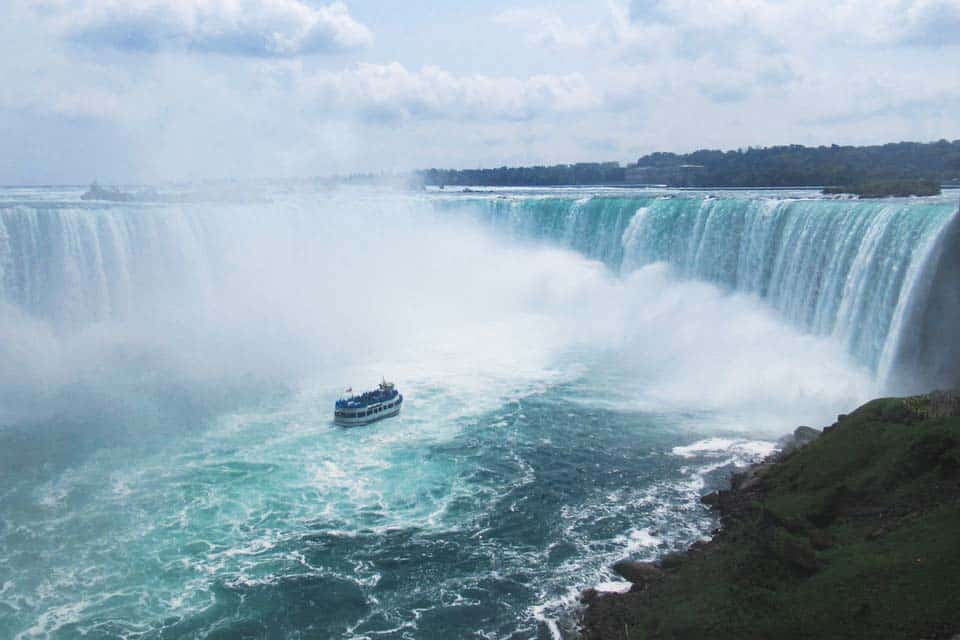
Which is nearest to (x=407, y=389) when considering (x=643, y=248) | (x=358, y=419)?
(x=358, y=419)

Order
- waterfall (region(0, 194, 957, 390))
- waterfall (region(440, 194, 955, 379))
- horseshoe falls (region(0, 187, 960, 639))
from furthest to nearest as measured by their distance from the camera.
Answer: waterfall (region(0, 194, 957, 390)) < waterfall (region(440, 194, 955, 379)) < horseshoe falls (region(0, 187, 960, 639))

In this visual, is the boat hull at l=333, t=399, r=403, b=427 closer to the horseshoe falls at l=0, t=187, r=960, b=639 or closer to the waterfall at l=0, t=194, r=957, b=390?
the horseshoe falls at l=0, t=187, r=960, b=639

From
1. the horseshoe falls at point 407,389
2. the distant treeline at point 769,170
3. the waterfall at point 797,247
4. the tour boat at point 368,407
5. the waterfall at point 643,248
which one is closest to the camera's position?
the horseshoe falls at point 407,389

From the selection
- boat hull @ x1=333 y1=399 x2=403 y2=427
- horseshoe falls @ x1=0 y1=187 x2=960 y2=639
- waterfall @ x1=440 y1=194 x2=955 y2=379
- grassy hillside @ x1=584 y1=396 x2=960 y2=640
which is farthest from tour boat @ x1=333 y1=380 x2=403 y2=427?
waterfall @ x1=440 y1=194 x2=955 y2=379

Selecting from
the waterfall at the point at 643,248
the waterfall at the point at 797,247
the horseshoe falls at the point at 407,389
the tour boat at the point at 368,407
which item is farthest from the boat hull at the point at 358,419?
the waterfall at the point at 643,248

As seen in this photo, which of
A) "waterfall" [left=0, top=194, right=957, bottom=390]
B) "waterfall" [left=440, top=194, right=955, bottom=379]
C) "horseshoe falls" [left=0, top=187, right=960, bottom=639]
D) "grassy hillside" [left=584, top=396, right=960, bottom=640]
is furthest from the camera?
"waterfall" [left=0, top=194, right=957, bottom=390]

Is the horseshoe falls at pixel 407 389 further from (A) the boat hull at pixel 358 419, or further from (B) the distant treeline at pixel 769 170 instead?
(B) the distant treeline at pixel 769 170

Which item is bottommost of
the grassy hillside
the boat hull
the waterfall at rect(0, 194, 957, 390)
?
the boat hull
